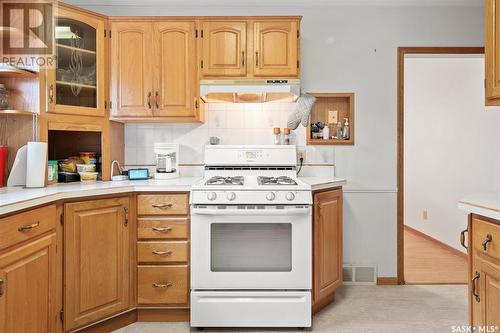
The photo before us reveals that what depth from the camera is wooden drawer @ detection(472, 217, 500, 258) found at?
55.8 inches

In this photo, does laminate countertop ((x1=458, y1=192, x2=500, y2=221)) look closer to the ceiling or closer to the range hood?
the range hood

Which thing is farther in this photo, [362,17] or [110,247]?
[362,17]

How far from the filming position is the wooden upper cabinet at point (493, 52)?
Answer: 1.75 metres

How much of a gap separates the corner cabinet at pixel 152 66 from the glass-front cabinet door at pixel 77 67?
0.10 m

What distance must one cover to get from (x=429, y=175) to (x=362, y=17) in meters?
2.44

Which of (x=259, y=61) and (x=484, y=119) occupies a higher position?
(x=259, y=61)

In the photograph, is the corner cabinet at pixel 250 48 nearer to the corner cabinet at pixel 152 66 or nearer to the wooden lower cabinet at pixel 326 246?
the corner cabinet at pixel 152 66

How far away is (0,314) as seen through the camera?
146 cm

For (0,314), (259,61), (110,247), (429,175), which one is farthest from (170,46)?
(429,175)

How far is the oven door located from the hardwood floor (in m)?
1.46

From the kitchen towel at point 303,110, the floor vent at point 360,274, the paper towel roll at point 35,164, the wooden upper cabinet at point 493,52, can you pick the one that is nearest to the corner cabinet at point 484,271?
the wooden upper cabinet at point 493,52

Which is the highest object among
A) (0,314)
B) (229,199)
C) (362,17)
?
(362,17)

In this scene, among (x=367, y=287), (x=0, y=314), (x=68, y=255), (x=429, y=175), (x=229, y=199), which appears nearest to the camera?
(x=0, y=314)

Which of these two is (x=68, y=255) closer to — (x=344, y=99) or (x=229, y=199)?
(x=229, y=199)
